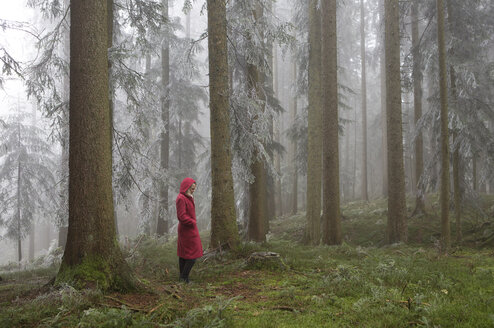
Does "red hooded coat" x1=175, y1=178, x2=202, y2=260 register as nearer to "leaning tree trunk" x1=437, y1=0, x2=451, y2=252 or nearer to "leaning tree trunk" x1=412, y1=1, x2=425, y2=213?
"leaning tree trunk" x1=437, y1=0, x2=451, y2=252

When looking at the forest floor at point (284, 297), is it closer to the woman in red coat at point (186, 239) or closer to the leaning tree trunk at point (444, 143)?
the woman in red coat at point (186, 239)

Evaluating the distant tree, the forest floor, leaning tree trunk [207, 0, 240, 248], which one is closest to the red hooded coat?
the forest floor

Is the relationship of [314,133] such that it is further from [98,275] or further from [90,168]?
[98,275]

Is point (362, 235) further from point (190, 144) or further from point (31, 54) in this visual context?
point (31, 54)

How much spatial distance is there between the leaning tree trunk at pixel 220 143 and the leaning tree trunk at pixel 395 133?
5.18 metres

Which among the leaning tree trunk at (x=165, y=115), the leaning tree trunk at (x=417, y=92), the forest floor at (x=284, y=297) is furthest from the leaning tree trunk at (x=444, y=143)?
the leaning tree trunk at (x=165, y=115)

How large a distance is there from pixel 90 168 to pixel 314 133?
8.21m

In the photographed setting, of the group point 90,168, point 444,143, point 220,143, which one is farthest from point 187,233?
point 444,143

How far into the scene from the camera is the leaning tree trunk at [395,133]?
385 inches

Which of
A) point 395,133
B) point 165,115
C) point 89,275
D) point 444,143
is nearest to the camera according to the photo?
point 89,275

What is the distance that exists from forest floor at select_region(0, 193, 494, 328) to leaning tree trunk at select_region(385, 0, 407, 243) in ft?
7.82

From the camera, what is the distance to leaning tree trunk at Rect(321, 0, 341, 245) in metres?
9.93

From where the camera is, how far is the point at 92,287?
430cm

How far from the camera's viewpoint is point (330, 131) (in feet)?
32.7
